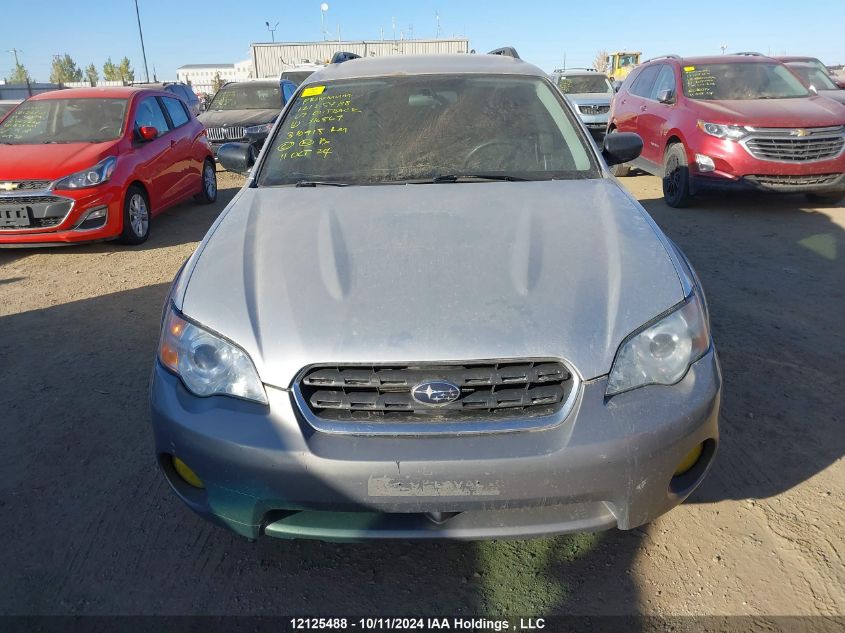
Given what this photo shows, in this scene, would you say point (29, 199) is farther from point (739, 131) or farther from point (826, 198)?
point (826, 198)

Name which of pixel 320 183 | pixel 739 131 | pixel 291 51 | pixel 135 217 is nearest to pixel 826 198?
pixel 739 131

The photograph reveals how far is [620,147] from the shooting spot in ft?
11.2

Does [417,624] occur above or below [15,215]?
above

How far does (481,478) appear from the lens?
168 cm

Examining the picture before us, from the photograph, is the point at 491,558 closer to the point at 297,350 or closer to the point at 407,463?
the point at 407,463

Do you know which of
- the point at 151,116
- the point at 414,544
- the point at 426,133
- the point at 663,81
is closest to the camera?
the point at 414,544

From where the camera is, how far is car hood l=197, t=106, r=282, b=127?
10.7 metres

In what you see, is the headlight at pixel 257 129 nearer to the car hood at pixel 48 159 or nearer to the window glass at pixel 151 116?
the window glass at pixel 151 116

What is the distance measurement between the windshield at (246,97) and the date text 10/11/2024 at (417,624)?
11.4m

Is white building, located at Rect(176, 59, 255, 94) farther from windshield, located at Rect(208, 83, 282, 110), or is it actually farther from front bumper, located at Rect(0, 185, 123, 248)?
front bumper, located at Rect(0, 185, 123, 248)

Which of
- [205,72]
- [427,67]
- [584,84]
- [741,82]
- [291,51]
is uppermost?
[427,67]

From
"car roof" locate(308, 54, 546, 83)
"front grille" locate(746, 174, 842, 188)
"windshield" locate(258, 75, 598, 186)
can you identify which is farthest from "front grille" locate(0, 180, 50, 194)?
"front grille" locate(746, 174, 842, 188)

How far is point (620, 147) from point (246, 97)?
10.3 m

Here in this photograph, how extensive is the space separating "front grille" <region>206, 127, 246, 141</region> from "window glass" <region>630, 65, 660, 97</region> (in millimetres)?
6204
